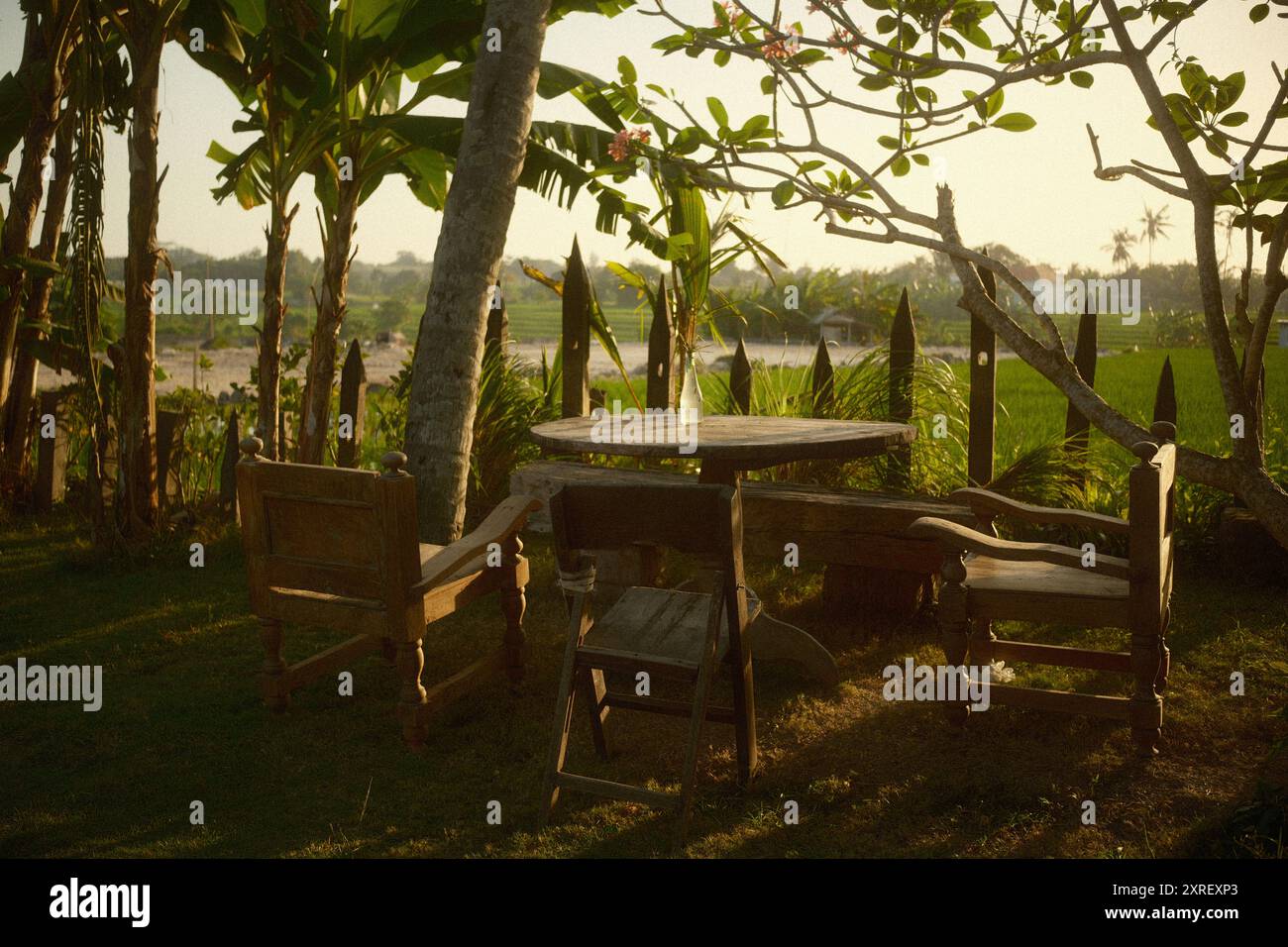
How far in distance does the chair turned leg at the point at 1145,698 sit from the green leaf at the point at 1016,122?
1.90 metres

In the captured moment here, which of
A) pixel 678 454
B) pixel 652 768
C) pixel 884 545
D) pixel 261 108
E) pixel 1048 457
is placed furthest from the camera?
pixel 261 108

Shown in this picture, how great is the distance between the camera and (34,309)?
7.11 m

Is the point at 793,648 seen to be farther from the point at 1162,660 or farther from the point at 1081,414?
the point at 1081,414

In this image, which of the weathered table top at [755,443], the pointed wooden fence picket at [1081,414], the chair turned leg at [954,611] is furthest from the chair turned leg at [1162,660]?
the pointed wooden fence picket at [1081,414]

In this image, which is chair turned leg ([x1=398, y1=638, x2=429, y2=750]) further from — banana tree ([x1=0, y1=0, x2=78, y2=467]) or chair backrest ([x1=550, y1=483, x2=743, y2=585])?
banana tree ([x1=0, y1=0, x2=78, y2=467])

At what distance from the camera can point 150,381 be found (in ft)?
20.3

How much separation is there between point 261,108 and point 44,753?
177 inches

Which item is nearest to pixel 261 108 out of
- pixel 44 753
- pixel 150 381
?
pixel 150 381

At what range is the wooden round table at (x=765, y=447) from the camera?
3.96 m

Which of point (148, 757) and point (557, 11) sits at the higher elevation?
point (557, 11)

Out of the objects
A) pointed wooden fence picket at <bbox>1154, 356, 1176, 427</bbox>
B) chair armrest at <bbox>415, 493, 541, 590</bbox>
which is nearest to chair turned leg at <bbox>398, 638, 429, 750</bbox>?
chair armrest at <bbox>415, 493, 541, 590</bbox>

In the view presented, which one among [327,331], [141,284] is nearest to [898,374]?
[327,331]

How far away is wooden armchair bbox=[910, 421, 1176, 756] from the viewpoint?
11.2 ft
